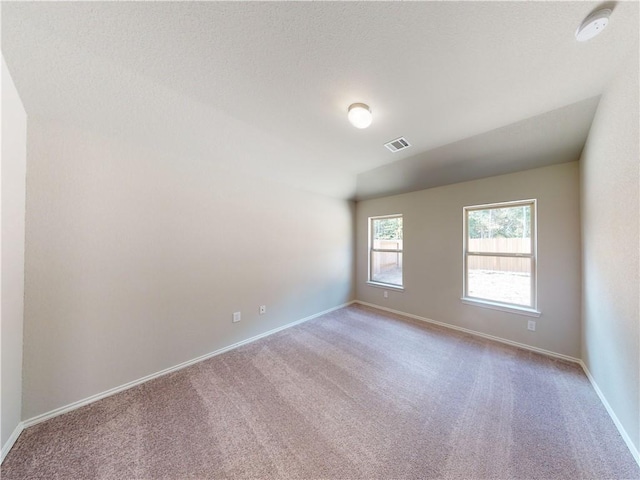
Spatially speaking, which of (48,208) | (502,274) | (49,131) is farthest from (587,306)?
(49,131)

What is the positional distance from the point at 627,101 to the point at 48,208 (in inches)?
162

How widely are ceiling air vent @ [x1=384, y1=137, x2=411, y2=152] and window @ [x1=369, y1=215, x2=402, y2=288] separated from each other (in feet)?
5.14

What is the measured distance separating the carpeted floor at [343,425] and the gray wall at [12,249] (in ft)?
1.06

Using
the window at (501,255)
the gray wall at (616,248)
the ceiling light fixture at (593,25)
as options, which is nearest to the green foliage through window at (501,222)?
the window at (501,255)

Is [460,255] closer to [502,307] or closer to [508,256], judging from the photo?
[508,256]

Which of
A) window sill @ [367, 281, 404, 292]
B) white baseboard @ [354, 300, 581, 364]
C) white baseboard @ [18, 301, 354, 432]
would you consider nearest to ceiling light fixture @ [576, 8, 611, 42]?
white baseboard @ [354, 300, 581, 364]

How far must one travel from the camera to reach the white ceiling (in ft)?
3.68

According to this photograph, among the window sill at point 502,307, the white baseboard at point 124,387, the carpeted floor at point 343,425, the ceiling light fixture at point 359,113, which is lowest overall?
the carpeted floor at point 343,425

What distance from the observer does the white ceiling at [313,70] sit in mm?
1123

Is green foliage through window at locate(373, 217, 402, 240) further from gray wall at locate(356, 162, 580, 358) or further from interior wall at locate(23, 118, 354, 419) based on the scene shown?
interior wall at locate(23, 118, 354, 419)

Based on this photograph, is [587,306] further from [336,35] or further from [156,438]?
[156,438]

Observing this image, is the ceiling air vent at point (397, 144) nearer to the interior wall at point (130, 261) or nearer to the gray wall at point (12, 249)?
the interior wall at point (130, 261)

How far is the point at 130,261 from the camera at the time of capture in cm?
196

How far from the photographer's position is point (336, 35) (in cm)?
122
